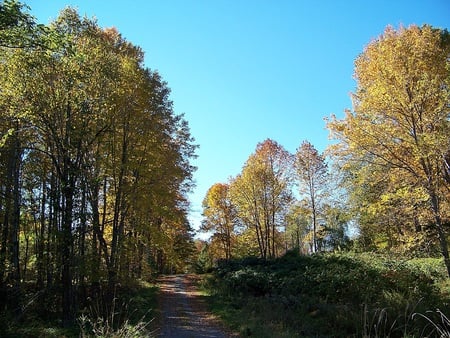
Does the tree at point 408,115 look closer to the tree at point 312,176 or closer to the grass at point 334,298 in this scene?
the grass at point 334,298

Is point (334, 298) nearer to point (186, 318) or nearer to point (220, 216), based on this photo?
point (186, 318)

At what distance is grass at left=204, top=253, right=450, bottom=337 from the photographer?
30.2 ft

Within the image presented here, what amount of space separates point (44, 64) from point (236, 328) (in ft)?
33.3

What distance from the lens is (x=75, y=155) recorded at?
1198 cm

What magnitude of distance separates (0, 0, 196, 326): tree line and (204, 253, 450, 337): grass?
15.9 ft

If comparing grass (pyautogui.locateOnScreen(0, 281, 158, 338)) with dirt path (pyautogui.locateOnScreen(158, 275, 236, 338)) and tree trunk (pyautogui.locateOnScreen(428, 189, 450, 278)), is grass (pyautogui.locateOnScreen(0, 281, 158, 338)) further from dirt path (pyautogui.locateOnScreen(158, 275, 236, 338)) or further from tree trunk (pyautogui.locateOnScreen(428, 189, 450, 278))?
tree trunk (pyautogui.locateOnScreen(428, 189, 450, 278))

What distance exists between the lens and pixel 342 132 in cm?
1300

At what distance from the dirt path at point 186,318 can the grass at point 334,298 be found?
0.61m

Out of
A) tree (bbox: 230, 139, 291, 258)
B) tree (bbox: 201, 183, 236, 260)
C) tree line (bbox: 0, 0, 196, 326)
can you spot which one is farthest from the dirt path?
tree (bbox: 201, 183, 236, 260)

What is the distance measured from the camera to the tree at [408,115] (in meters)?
11.5

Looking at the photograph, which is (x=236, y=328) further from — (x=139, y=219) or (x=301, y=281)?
(x=139, y=219)

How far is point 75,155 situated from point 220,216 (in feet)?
93.9

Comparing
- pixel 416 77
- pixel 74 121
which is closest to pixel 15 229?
pixel 74 121

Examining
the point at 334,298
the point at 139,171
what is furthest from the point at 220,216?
the point at 334,298
